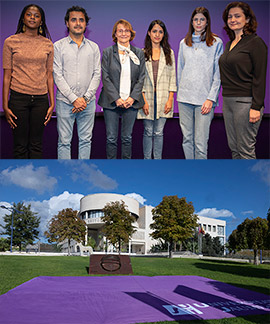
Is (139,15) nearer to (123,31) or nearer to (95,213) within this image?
(123,31)

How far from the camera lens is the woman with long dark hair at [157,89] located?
5.11 meters

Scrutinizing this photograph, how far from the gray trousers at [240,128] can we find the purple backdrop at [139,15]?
9.1 inches

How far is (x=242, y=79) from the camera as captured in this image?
5008mm

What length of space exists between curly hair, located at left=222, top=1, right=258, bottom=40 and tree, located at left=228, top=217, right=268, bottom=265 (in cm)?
273

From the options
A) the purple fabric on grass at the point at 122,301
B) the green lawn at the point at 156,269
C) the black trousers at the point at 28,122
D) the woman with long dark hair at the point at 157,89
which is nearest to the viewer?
the purple fabric on grass at the point at 122,301

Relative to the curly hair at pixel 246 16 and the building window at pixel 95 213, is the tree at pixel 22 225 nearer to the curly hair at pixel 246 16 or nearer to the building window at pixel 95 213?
the building window at pixel 95 213

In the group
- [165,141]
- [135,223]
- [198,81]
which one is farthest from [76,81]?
[135,223]

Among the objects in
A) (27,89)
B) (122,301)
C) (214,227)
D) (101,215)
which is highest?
(27,89)

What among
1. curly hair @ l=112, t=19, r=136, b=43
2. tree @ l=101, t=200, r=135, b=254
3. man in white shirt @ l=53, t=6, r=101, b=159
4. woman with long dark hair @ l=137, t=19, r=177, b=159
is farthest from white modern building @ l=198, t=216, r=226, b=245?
curly hair @ l=112, t=19, r=136, b=43

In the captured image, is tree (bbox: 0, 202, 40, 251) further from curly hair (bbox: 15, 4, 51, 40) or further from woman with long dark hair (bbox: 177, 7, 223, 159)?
woman with long dark hair (bbox: 177, 7, 223, 159)

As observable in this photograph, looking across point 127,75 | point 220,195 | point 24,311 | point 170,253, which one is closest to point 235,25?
point 127,75

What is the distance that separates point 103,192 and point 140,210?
0.68 metres

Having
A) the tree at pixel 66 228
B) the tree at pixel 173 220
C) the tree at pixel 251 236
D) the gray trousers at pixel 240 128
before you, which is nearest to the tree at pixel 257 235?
the tree at pixel 251 236

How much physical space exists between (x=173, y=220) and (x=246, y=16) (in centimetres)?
324
